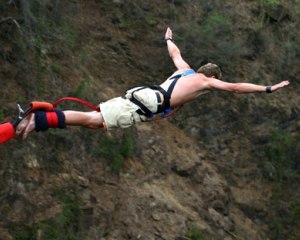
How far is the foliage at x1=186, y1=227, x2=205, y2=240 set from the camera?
9.95 metres

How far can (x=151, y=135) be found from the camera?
10812 mm

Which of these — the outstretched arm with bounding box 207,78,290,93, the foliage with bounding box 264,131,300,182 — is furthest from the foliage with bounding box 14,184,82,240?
the foliage with bounding box 264,131,300,182

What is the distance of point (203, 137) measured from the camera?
11.8 metres

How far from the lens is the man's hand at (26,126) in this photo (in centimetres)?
597

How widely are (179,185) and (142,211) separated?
49.9 inches

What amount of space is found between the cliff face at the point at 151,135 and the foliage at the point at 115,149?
2 centimetres

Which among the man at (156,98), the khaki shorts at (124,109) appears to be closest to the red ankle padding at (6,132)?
the man at (156,98)

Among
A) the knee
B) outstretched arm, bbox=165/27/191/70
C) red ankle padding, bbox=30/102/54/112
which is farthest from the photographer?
outstretched arm, bbox=165/27/191/70

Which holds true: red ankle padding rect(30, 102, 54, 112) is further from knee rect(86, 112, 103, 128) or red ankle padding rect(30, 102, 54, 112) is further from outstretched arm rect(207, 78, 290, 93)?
outstretched arm rect(207, 78, 290, 93)

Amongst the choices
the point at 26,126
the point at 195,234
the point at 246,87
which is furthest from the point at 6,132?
the point at 195,234

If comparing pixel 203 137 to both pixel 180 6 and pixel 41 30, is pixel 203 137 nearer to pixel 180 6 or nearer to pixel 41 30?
pixel 180 6

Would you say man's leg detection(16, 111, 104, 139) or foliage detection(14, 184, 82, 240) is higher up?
man's leg detection(16, 111, 104, 139)

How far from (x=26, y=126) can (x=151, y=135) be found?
4995 millimetres

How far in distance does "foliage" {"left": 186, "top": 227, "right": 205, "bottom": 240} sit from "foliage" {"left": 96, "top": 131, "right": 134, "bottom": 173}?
1.67 meters
